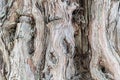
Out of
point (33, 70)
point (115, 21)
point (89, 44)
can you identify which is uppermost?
point (115, 21)

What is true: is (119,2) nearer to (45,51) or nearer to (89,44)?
(89,44)

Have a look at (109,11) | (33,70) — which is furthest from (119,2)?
(33,70)

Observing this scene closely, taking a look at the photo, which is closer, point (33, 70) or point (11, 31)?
point (33, 70)

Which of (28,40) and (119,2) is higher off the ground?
(119,2)

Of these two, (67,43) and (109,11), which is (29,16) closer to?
(67,43)

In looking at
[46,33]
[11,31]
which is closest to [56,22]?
[46,33]

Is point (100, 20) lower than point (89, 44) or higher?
higher
